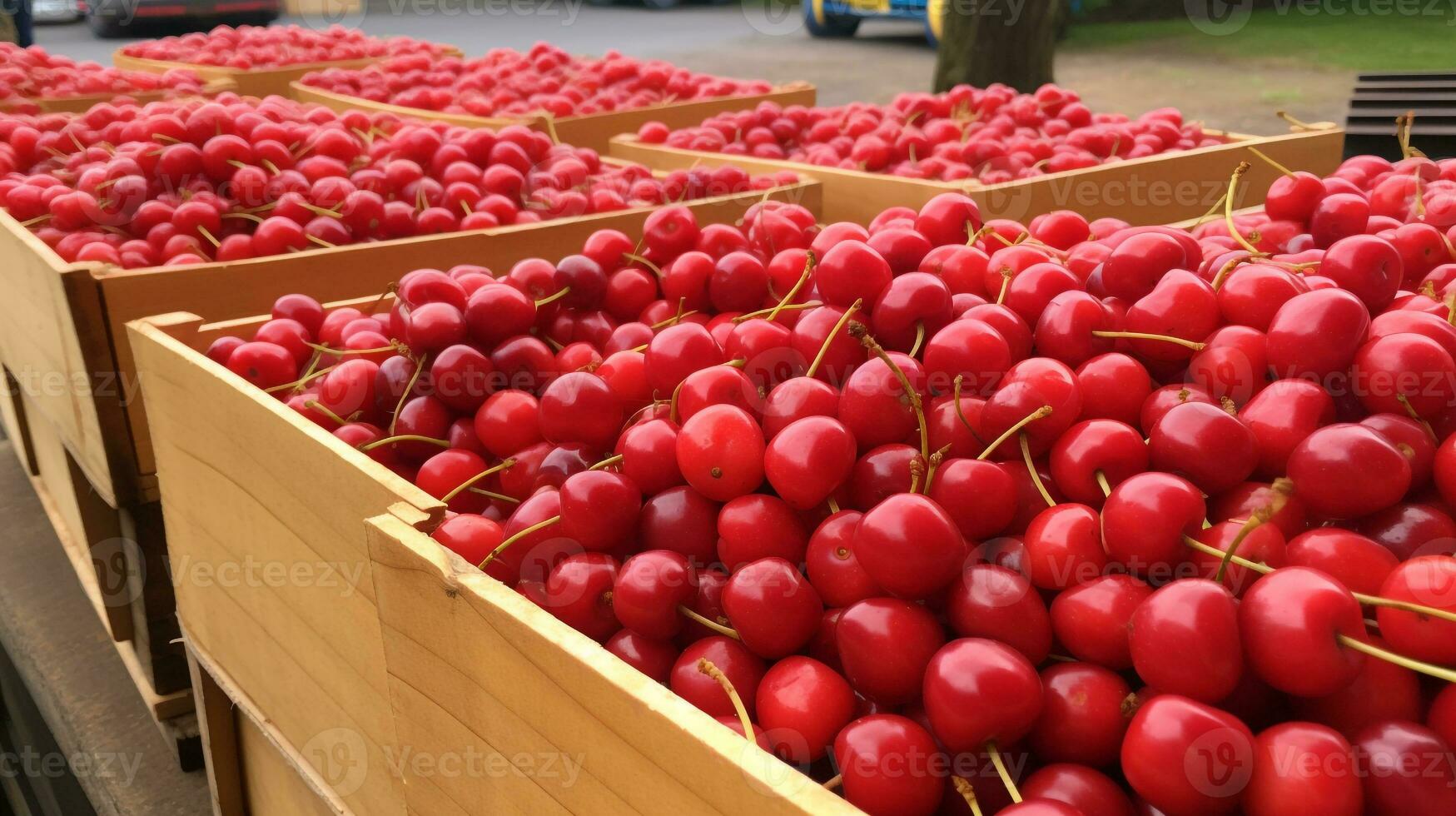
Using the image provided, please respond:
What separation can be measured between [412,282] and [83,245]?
1.15 m

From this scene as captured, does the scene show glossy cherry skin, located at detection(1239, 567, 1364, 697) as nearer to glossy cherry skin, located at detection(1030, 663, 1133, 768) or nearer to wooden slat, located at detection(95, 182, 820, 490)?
glossy cherry skin, located at detection(1030, 663, 1133, 768)

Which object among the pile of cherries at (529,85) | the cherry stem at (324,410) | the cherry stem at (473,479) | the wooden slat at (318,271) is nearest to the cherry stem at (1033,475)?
the cherry stem at (473,479)

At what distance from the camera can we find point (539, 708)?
3.07 feet

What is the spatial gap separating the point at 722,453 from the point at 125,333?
1.49 meters

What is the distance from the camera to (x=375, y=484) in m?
1.15

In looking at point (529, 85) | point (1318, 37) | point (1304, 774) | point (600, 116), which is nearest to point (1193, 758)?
point (1304, 774)

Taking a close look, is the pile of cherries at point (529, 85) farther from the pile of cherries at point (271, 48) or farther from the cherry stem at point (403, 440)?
the cherry stem at point (403, 440)

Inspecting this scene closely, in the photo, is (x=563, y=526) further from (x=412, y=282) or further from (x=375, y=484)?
(x=412, y=282)

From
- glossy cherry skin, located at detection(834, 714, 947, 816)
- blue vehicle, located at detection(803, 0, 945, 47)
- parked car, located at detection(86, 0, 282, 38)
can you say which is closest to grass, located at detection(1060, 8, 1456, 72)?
blue vehicle, located at detection(803, 0, 945, 47)

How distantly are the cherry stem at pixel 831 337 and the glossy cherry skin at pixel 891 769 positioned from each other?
1.40 ft

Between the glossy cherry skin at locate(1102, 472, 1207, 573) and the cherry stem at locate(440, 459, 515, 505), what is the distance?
0.69m

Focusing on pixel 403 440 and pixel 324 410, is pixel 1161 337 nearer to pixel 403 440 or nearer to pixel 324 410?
pixel 403 440

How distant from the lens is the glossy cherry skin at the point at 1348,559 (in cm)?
82

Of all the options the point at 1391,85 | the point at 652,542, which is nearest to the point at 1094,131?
the point at 1391,85
